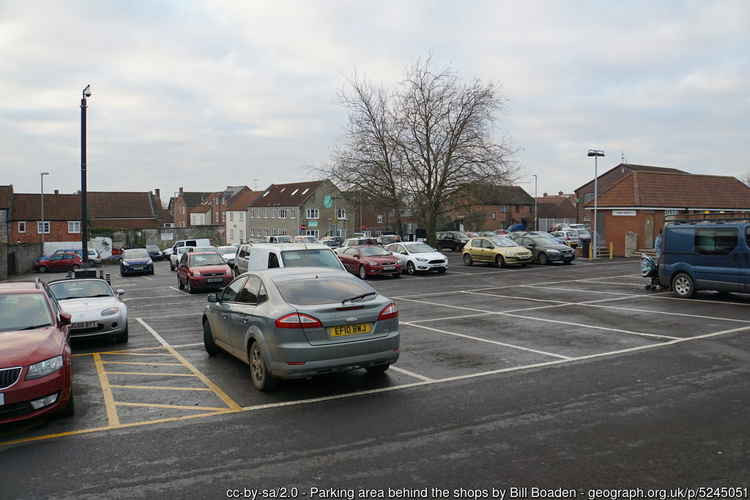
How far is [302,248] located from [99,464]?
11765 mm

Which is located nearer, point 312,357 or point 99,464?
point 99,464

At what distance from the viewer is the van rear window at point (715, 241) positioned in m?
15.3

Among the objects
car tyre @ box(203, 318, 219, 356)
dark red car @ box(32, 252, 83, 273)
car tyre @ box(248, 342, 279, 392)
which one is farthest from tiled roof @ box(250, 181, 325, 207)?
car tyre @ box(248, 342, 279, 392)

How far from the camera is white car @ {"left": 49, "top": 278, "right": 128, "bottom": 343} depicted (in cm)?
1132

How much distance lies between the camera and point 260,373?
7.79 m

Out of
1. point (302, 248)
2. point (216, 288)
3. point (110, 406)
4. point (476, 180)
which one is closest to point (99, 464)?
point (110, 406)

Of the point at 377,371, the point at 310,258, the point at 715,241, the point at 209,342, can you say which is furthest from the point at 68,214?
the point at 377,371

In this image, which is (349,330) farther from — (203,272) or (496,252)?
(496,252)

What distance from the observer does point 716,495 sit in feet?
14.8

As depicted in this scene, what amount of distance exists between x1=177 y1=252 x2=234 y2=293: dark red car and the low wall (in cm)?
1764

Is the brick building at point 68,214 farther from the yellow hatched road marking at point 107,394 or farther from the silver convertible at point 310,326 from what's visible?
the silver convertible at point 310,326

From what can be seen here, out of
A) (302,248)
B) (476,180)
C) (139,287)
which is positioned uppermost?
(476,180)

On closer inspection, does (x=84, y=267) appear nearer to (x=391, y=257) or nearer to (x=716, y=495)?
(x=391, y=257)

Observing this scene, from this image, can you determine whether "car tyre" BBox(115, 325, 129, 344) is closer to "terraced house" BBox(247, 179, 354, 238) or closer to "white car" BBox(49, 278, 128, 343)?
"white car" BBox(49, 278, 128, 343)
